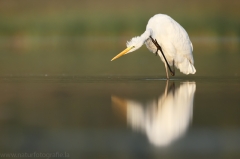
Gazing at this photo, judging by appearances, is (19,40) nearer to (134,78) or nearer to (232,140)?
(134,78)

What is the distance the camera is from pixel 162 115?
17.6ft

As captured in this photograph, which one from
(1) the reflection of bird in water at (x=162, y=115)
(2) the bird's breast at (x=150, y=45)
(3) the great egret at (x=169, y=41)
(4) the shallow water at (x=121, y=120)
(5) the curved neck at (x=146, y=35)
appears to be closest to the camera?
(4) the shallow water at (x=121, y=120)

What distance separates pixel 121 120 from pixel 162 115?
34 centimetres

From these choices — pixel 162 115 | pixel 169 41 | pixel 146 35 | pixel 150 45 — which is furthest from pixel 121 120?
pixel 150 45

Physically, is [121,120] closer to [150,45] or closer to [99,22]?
[150,45]

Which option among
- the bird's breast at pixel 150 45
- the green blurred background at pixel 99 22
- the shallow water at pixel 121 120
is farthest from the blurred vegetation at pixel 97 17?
the shallow water at pixel 121 120

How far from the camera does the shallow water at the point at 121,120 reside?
13.3ft

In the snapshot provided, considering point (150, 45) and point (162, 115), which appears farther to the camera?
point (150, 45)

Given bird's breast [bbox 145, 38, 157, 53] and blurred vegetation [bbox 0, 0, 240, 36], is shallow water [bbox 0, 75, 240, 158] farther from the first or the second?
blurred vegetation [bbox 0, 0, 240, 36]

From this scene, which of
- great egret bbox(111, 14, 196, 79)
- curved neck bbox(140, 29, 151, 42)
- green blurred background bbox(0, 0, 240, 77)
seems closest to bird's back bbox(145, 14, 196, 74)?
great egret bbox(111, 14, 196, 79)

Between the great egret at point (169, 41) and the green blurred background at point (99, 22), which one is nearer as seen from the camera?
the great egret at point (169, 41)

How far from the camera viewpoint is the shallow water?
4039mm

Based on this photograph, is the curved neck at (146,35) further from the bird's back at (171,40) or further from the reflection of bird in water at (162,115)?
the reflection of bird in water at (162,115)

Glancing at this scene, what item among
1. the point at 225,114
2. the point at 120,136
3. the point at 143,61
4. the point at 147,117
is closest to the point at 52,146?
the point at 120,136
